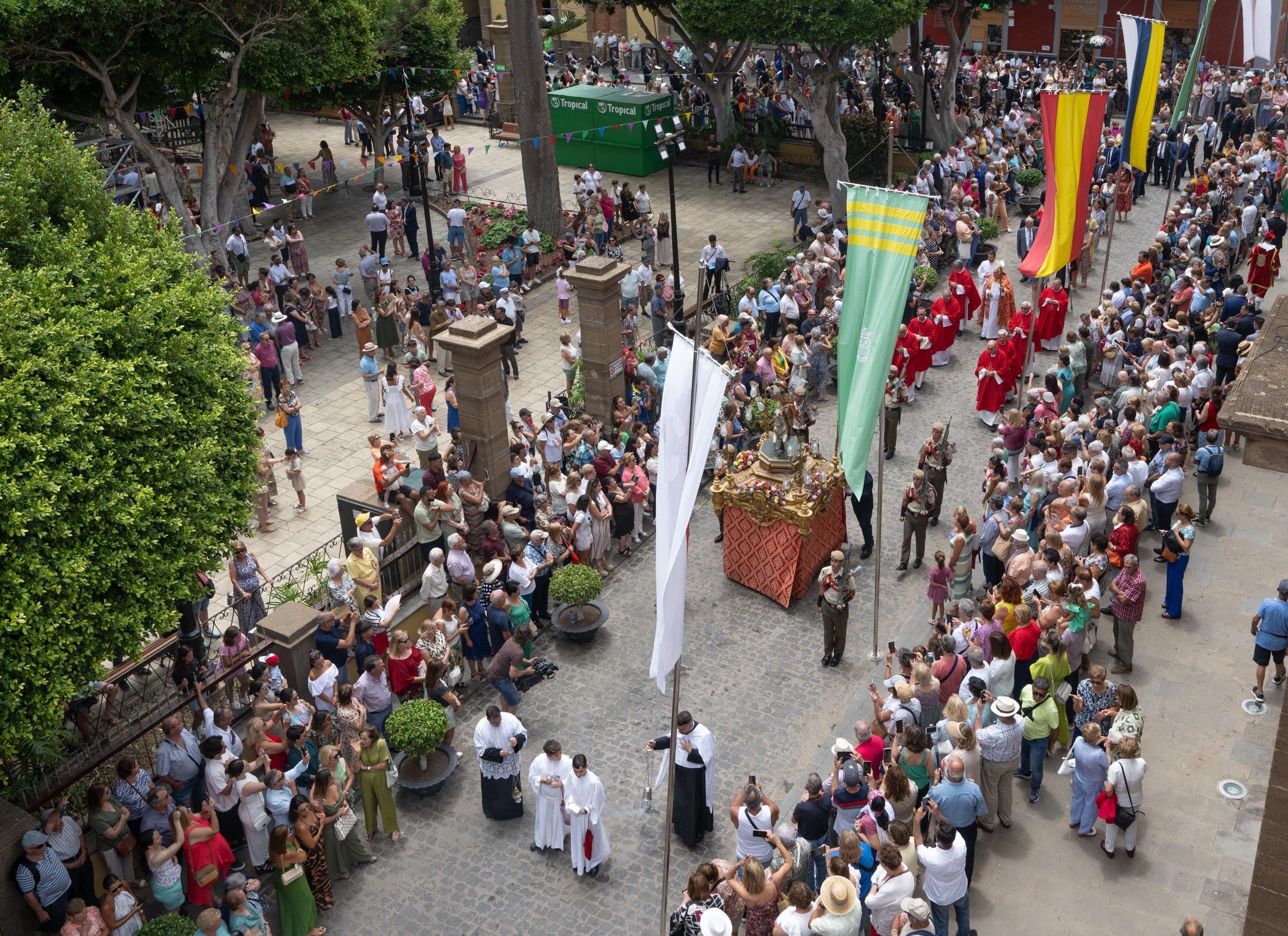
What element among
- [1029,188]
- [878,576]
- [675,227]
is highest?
[675,227]

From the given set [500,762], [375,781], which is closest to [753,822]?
[500,762]

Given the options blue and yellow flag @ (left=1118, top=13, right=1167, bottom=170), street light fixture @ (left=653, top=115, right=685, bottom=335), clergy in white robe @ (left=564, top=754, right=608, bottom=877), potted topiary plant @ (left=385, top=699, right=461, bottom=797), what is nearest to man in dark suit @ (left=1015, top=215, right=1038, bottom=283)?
blue and yellow flag @ (left=1118, top=13, right=1167, bottom=170)

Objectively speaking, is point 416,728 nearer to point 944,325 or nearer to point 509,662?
point 509,662

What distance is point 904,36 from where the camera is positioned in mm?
51344

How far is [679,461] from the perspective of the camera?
9.59m

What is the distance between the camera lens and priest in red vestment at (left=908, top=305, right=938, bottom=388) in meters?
20.1

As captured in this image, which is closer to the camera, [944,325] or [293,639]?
[293,639]

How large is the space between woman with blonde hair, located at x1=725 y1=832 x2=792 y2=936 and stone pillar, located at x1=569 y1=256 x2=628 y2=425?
10410mm

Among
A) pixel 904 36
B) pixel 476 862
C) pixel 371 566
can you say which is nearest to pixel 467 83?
pixel 904 36

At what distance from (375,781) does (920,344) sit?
12.1m

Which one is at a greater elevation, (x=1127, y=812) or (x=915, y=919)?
(x=915, y=919)

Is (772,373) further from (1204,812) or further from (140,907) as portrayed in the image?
(140,907)

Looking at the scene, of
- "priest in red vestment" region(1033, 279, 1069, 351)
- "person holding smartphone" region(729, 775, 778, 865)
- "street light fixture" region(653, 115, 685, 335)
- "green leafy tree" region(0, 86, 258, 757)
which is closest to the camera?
"green leafy tree" region(0, 86, 258, 757)

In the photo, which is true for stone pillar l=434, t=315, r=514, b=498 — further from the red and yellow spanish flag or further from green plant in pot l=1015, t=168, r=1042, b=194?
green plant in pot l=1015, t=168, r=1042, b=194
